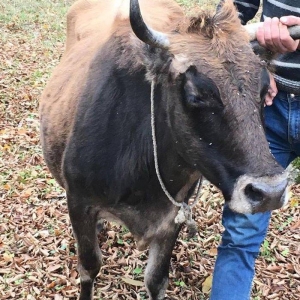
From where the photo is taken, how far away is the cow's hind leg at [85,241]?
3877mm

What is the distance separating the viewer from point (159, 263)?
168 inches

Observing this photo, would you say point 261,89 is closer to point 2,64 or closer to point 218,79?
point 218,79

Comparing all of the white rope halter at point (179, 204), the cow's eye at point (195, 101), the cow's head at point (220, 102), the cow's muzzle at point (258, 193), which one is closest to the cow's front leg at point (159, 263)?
the white rope halter at point (179, 204)

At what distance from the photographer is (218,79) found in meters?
2.69

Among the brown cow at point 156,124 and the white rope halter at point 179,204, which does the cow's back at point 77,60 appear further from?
the white rope halter at point 179,204

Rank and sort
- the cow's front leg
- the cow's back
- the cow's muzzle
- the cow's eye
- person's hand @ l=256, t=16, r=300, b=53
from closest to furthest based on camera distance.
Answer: the cow's muzzle
the cow's eye
person's hand @ l=256, t=16, r=300, b=53
the cow's back
the cow's front leg

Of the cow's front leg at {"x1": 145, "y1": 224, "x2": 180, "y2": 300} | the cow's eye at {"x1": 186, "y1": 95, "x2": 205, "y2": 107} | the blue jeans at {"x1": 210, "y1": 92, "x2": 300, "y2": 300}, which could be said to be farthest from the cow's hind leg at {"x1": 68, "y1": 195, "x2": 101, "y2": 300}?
the cow's eye at {"x1": 186, "y1": 95, "x2": 205, "y2": 107}

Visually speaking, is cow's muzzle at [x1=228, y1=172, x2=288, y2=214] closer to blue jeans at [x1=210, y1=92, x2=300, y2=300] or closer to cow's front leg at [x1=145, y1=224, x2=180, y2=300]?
blue jeans at [x1=210, y1=92, x2=300, y2=300]

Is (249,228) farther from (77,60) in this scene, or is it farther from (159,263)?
(77,60)

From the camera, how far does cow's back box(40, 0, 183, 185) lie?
3842 mm

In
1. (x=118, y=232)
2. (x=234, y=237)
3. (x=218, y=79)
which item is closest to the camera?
(x=218, y=79)

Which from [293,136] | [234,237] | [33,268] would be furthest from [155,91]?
[33,268]

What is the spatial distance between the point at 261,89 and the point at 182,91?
1.38 ft

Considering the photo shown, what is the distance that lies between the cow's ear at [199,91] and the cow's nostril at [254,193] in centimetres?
43
